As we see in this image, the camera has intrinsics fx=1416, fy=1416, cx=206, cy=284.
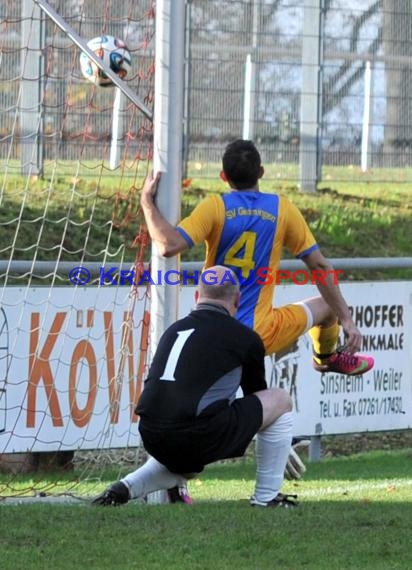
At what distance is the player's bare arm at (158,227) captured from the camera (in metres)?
7.75

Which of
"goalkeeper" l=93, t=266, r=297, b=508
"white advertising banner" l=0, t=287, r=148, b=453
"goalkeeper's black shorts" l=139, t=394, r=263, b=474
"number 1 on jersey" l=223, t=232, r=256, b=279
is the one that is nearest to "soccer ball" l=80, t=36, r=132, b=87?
"number 1 on jersey" l=223, t=232, r=256, b=279

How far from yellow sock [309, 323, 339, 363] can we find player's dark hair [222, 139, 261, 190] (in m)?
1.12

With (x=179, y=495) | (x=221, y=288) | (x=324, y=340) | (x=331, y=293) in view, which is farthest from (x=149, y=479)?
(x=324, y=340)

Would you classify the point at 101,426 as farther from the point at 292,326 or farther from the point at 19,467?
A: the point at 292,326

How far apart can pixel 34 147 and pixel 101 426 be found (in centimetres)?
528

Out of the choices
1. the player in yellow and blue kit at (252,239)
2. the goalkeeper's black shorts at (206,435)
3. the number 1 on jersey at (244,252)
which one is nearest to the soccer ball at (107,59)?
the player in yellow and blue kit at (252,239)

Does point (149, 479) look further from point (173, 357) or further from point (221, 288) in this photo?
point (221, 288)

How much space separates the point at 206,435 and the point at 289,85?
33.8 feet

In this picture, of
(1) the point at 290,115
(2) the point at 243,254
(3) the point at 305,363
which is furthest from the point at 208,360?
(1) the point at 290,115

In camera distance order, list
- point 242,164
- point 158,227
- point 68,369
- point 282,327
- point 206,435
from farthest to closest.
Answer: point 68,369 → point 282,327 → point 242,164 → point 158,227 → point 206,435

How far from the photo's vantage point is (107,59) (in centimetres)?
891

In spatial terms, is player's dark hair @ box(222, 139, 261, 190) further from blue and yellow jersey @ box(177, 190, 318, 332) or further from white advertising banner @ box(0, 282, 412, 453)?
white advertising banner @ box(0, 282, 412, 453)

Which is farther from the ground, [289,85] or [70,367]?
[289,85]

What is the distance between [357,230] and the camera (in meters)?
17.8
